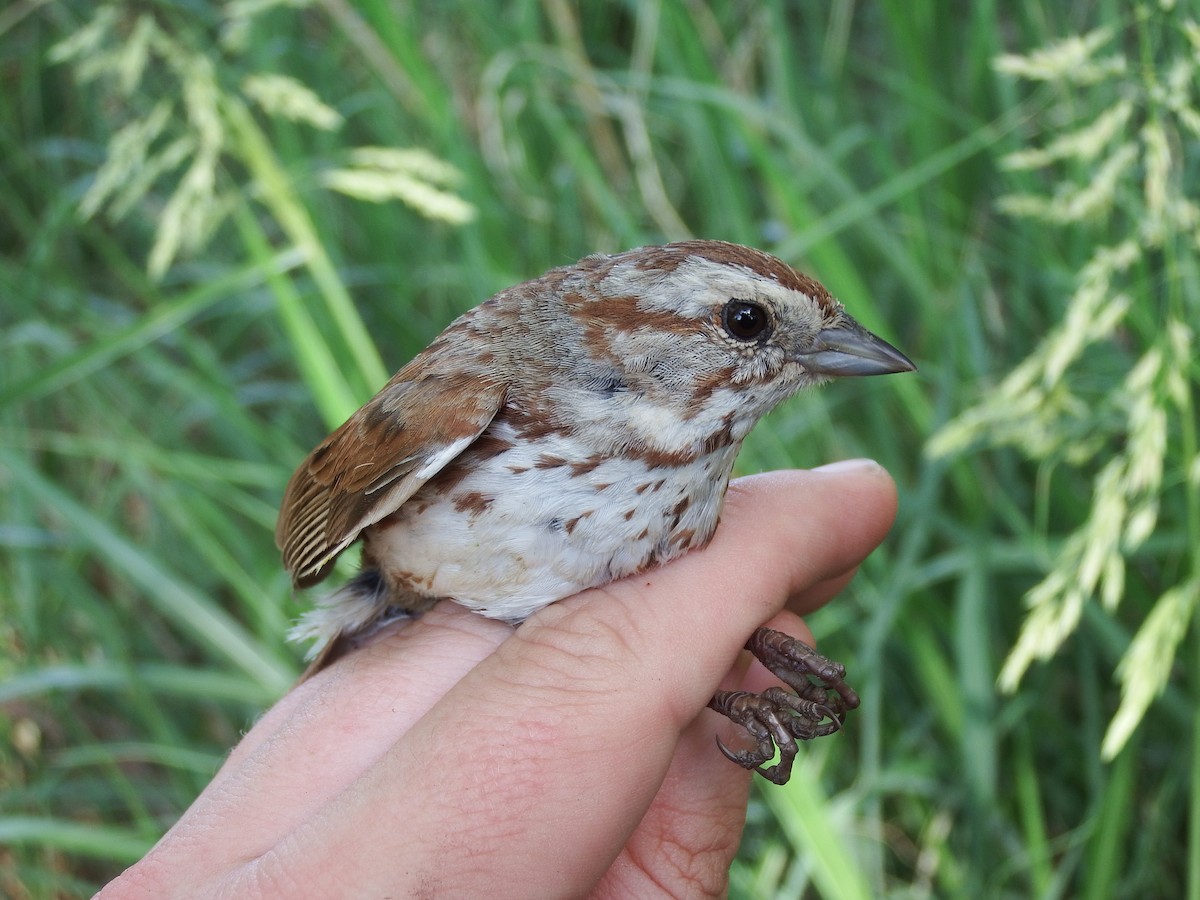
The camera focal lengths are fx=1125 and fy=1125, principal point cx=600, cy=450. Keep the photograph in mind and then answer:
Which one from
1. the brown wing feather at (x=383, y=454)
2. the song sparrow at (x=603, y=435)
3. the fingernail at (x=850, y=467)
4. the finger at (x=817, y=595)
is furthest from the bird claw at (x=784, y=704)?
the brown wing feather at (x=383, y=454)

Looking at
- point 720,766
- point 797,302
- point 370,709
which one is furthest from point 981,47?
point 370,709

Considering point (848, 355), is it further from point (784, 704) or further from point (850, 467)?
point (784, 704)

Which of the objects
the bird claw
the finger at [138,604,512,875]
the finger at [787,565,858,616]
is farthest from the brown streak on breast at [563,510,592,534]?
the finger at [787,565,858,616]

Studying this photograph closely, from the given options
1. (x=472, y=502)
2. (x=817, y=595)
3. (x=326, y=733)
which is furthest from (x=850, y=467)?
(x=326, y=733)

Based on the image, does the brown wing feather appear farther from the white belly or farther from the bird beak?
the bird beak

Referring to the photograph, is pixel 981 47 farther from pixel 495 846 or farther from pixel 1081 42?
pixel 495 846

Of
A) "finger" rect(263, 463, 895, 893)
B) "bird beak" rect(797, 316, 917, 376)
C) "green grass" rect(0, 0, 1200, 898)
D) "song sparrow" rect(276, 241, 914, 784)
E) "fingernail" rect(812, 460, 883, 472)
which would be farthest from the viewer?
"green grass" rect(0, 0, 1200, 898)
